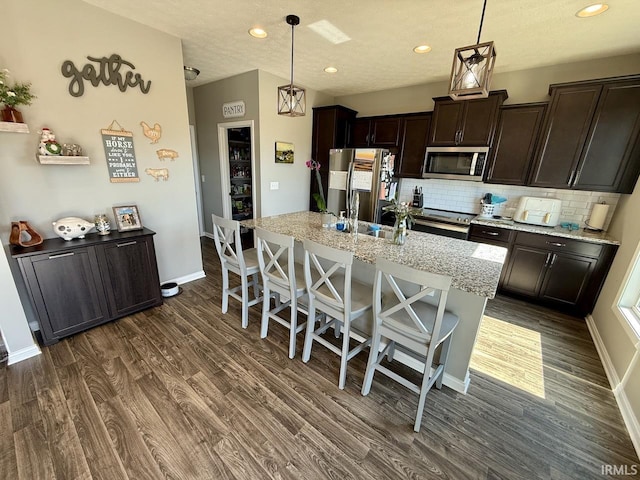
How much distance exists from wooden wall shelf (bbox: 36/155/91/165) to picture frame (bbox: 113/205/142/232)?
0.48 meters

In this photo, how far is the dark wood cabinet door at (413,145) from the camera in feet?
12.0

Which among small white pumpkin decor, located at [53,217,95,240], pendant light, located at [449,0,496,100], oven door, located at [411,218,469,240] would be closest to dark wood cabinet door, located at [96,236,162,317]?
small white pumpkin decor, located at [53,217,95,240]

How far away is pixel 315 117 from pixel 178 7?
2.53 m

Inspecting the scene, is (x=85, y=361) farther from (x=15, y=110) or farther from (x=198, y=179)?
(x=198, y=179)

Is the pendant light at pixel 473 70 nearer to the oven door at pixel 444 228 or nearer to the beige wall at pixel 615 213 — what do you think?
the oven door at pixel 444 228

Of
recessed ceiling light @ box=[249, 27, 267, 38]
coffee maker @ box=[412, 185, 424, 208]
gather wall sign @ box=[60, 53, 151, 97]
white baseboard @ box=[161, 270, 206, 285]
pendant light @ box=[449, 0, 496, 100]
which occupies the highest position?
recessed ceiling light @ box=[249, 27, 267, 38]

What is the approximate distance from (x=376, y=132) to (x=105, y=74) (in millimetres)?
3342

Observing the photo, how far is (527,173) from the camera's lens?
3051 millimetres

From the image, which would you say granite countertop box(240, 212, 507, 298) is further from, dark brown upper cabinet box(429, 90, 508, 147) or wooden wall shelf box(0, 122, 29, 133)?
dark brown upper cabinet box(429, 90, 508, 147)

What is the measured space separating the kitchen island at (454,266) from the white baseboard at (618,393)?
0.90 meters

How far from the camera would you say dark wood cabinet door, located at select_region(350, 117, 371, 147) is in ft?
13.8

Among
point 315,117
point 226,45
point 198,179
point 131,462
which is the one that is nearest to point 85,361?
point 131,462

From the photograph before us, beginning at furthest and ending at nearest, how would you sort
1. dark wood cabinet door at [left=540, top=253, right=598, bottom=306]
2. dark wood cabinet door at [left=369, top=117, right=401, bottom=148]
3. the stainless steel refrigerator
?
dark wood cabinet door at [left=369, top=117, right=401, bottom=148], the stainless steel refrigerator, dark wood cabinet door at [left=540, top=253, right=598, bottom=306]

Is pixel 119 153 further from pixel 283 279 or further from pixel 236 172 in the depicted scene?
pixel 236 172
